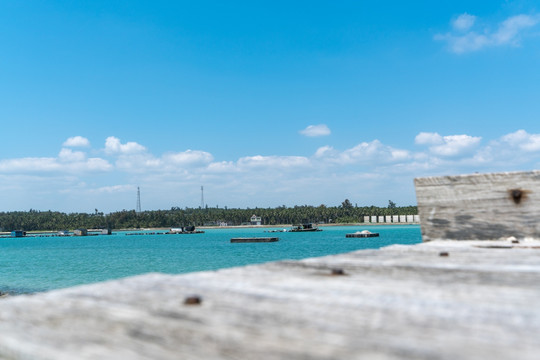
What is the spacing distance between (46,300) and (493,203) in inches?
149

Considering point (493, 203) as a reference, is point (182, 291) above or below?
below

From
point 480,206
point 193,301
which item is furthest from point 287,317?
point 480,206

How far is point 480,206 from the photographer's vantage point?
4.33 meters

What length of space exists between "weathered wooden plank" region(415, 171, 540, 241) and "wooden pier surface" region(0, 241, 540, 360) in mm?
2018

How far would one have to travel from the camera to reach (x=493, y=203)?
430 centimetres

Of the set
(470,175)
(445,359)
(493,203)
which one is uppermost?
(470,175)

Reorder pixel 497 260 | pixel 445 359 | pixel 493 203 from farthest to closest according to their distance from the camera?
pixel 493 203, pixel 497 260, pixel 445 359

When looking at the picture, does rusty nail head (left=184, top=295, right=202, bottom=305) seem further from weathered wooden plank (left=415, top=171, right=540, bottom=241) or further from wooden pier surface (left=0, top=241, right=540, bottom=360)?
weathered wooden plank (left=415, top=171, right=540, bottom=241)

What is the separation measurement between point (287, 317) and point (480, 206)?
3360mm

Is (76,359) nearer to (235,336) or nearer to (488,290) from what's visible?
(235,336)

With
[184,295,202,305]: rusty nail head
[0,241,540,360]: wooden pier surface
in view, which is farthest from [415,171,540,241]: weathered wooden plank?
[184,295,202,305]: rusty nail head

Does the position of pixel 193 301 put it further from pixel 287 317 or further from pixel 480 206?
pixel 480 206

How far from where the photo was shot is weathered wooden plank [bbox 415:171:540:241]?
4.17 m

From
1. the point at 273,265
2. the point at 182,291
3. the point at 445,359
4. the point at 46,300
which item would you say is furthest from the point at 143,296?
the point at 445,359
